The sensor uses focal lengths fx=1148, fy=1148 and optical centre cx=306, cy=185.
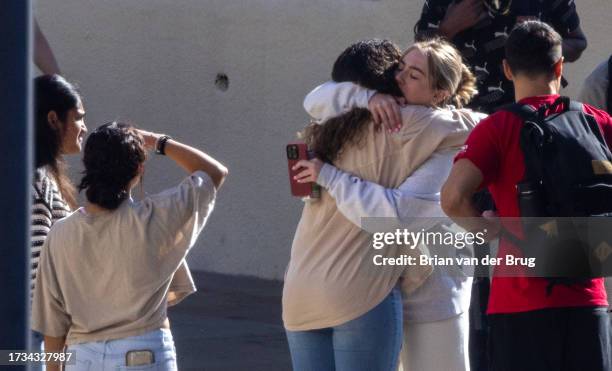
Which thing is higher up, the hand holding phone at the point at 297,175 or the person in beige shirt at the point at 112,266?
the hand holding phone at the point at 297,175

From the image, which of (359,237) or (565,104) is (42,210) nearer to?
(359,237)

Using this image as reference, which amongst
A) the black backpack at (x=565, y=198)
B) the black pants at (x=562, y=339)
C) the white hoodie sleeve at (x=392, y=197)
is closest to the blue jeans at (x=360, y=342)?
the white hoodie sleeve at (x=392, y=197)

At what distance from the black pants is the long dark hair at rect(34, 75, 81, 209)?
1.79 m

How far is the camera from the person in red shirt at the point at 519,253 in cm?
372

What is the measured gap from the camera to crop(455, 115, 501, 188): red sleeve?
380cm

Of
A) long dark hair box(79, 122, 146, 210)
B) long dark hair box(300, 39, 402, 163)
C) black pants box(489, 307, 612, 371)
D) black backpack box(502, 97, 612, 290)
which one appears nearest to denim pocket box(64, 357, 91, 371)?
long dark hair box(79, 122, 146, 210)

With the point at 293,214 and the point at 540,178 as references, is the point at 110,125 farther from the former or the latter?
the point at 293,214

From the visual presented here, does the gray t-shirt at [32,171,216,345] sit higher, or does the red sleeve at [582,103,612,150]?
the red sleeve at [582,103,612,150]

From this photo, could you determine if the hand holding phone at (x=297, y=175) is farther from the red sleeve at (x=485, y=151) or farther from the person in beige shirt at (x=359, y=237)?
the red sleeve at (x=485, y=151)

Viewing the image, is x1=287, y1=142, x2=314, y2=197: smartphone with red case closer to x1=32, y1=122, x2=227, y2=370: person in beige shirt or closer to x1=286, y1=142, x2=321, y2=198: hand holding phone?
x1=286, y1=142, x2=321, y2=198: hand holding phone

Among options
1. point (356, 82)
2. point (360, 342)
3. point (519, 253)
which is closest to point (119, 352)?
point (360, 342)

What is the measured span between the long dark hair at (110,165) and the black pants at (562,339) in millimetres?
1386

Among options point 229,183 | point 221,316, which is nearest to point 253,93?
point 229,183

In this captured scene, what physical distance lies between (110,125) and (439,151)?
3.81 ft
